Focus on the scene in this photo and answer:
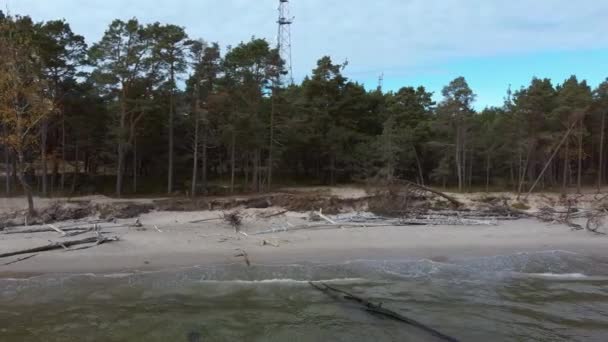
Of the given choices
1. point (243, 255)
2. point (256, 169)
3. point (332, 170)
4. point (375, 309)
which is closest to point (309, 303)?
point (375, 309)

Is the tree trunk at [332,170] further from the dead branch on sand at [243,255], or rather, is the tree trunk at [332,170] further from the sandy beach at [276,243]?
the dead branch on sand at [243,255]

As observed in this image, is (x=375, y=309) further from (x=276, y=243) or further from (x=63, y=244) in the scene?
(x=63, y=244)

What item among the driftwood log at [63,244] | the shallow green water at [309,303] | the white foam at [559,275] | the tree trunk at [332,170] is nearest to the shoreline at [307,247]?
the driftwood log at [63,244]

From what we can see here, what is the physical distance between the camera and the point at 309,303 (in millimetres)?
10555

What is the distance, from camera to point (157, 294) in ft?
36.0

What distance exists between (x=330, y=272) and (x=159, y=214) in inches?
456

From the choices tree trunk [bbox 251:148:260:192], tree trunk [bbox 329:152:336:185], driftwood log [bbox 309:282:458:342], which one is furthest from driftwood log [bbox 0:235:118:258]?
tree trunk [bbox 329:152:336:185]

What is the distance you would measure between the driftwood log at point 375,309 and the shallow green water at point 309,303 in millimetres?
189

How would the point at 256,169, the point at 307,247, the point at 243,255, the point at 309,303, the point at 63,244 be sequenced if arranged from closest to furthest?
1. the point at 309,303
2. the point at 243,255
3. the point at 63,244
4. the point at 307,247
5. the point at 256,169

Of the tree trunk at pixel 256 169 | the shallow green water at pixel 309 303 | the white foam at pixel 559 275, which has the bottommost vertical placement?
the shallow green water at pixel 309 303

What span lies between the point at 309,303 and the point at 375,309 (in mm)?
1443

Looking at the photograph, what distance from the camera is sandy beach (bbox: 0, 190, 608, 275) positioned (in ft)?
44.3

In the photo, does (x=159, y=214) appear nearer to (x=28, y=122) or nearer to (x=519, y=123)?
(x=28, y=122)

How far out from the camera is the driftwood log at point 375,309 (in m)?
8.81
